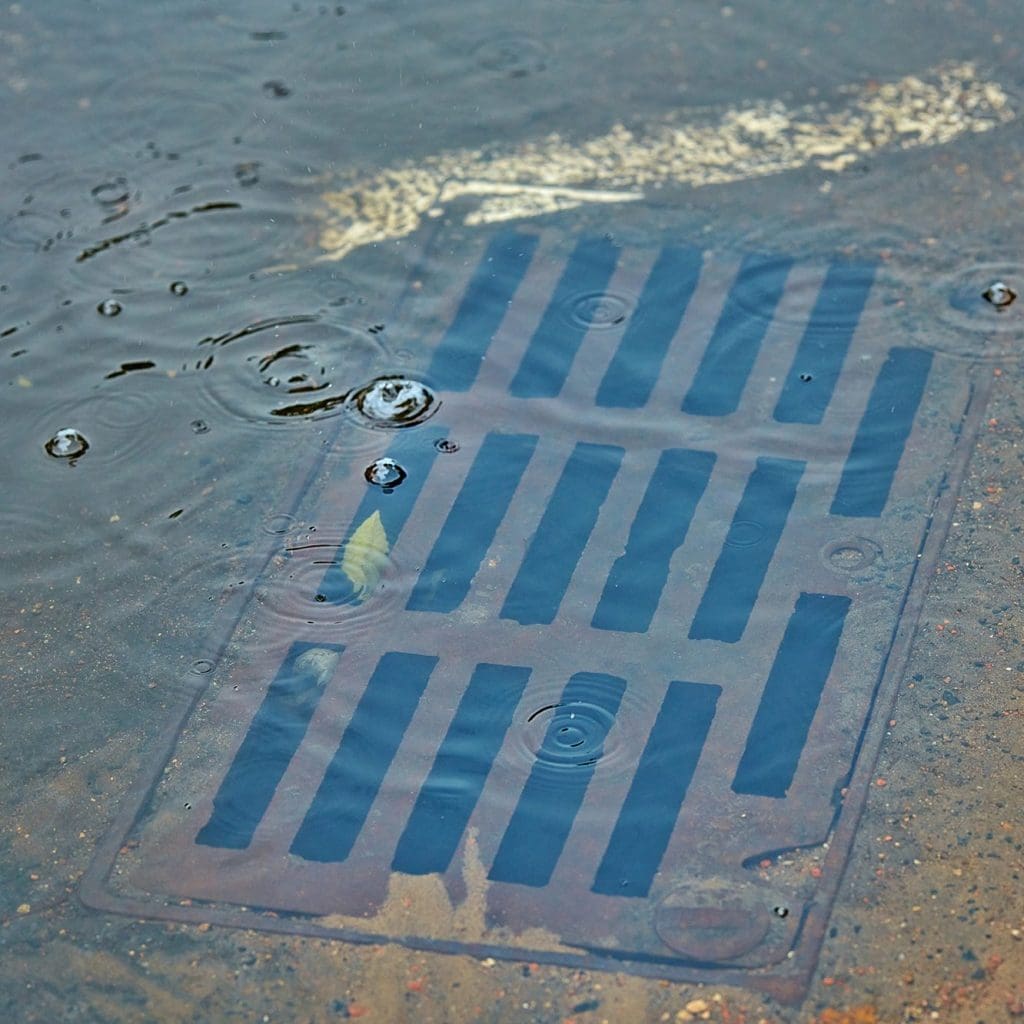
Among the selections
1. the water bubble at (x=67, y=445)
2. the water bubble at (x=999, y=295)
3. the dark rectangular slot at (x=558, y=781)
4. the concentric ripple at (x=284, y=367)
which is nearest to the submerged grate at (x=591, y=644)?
the dark rectangular slot at (x=558, y=781)

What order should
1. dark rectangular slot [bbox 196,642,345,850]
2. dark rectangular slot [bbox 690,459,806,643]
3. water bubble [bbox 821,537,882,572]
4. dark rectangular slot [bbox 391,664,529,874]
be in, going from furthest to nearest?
water bubble [bbox 821,537,882,572]
dark rectangular slot [bbox 690,459,806,643]
dark rectangular slot [bbox 196,642,345,850]
dark rectangular slot [bbox 391,664,529,874]

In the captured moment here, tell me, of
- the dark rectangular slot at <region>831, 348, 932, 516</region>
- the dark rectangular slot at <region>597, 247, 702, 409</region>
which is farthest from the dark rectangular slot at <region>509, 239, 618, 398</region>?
the dark rectangular slot at <region>831, 348, 932, 516</region>

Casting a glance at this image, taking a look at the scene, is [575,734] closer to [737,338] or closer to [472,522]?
[472,522]

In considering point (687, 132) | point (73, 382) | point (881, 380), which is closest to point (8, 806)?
point (73, 382)

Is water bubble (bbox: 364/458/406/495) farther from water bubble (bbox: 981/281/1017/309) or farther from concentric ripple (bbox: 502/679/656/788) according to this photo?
water bubble (bbox: 981/281/1017/309)

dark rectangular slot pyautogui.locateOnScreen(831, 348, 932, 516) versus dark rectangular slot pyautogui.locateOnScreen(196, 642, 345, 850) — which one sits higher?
dark rectangular slot pyautogui.locateOnScreen(831, 348, 932, 516)

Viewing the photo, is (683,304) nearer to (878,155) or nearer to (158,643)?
(878,155)

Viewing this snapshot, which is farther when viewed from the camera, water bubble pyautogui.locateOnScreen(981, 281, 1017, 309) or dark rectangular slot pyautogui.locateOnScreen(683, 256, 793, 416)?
water bubble pyautogui.locateOnScreen(981, 281, 1017, 309)
